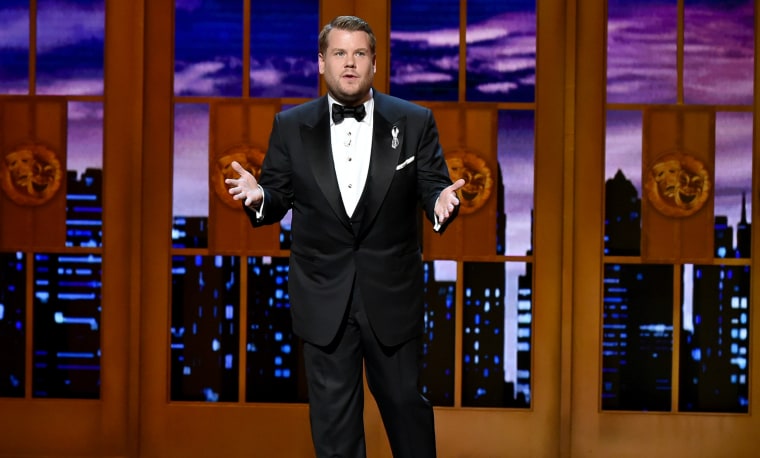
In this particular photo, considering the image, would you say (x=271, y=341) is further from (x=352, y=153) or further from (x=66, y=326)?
(x=352, y=153)

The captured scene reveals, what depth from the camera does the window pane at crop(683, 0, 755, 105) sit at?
3816 mm

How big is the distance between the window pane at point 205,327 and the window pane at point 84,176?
327 mm

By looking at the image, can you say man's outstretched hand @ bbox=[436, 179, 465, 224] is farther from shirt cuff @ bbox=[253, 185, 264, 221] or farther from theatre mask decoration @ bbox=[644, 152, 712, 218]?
theatre mask decoration @ bbox=[644, 152, 712, 218]

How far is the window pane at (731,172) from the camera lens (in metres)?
3.80

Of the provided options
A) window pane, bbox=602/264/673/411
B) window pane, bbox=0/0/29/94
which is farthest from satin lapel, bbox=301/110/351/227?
window pane, bbox=0/0/29/94

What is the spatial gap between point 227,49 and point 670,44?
5.13 ft

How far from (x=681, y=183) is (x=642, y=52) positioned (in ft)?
1.57

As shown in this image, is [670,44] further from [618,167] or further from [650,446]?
[650,446]

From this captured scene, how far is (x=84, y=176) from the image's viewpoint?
386cm

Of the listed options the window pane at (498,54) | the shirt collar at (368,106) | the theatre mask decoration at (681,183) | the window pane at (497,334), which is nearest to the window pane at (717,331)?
the theatre mask decoration at (681,183)

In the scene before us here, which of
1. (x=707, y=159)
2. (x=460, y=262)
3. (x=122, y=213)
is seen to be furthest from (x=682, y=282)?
(x=122, y=213)

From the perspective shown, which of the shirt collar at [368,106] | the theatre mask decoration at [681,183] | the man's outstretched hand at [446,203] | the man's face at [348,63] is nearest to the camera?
the man's outstretched hand at [446,203]

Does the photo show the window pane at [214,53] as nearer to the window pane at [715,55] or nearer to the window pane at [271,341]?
the window pane at [271,341]

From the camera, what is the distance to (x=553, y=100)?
3.81 m
